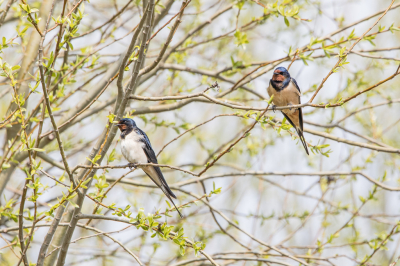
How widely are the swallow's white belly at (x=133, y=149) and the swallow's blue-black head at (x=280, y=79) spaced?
5.91ft

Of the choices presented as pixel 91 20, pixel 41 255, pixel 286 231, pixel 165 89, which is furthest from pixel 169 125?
pixel 286 231

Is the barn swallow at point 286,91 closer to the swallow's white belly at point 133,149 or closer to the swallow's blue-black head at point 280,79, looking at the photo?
A: the swallow's blue-black head at point 280,79

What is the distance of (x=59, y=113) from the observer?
17.4 ft

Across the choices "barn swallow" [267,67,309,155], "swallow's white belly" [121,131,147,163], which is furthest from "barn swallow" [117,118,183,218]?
"barn swallow" [267,67,309,155]

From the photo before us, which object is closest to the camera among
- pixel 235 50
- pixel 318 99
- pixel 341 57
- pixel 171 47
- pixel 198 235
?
pixel 341 57

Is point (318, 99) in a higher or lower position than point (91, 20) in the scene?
lower

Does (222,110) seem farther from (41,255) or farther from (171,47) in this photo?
(41,255)

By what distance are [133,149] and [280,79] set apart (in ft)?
6.53

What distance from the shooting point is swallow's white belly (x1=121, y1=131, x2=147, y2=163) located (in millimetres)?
4711

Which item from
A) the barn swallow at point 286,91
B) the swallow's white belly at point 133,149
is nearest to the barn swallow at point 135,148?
the swallow's white belly at point 133,149

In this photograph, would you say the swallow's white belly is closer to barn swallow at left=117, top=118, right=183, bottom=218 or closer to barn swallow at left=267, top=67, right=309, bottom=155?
barn swallow at left=117, top=118, right=183, bottom=218

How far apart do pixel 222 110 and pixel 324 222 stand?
16.8 feet

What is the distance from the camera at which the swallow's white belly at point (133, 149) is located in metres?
4.71

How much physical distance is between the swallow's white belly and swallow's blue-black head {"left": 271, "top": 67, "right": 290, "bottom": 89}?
1802 mm
